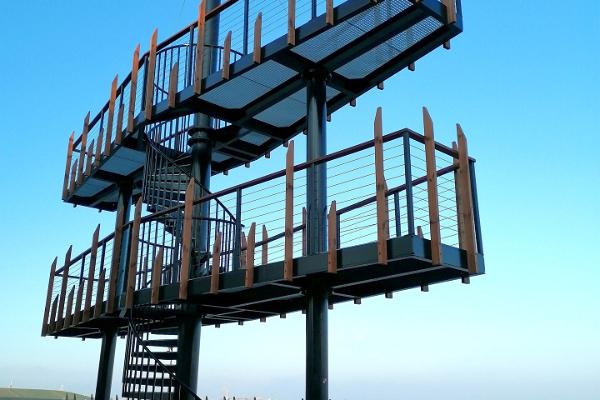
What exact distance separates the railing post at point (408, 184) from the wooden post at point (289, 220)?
1.91 metres

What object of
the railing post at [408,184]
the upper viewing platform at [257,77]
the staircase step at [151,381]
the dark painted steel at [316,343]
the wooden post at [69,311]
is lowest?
the staircase step at [151,381]

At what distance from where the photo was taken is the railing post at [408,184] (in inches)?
317

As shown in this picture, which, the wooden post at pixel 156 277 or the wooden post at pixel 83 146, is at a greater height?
the wooden post at pixel 83 146

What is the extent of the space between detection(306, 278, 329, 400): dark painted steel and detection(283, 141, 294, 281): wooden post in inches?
27.3

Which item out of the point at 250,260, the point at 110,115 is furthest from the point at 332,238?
the point at 110,115

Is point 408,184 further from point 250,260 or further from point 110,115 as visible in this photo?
point 110,115

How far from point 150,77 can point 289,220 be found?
6.34 m

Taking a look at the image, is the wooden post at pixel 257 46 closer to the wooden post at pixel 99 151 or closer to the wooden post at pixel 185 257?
the wooden post at pixel 185 257

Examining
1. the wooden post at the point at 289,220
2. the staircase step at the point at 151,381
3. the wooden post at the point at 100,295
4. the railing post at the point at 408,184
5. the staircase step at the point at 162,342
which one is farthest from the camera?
the wooden post at the point at 100,295

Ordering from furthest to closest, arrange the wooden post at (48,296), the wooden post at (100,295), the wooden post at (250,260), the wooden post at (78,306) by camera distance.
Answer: the wooden post at (48,296) → the wooden post at (78,306) → the wooden post at (100,295) → the wooden post at (250,260)

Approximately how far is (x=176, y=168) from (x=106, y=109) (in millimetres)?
4484

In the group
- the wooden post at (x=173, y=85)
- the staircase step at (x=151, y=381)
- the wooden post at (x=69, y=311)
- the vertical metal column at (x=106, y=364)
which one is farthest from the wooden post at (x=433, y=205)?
the vertical metal column at (x=106, y=364)

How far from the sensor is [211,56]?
14461 mm

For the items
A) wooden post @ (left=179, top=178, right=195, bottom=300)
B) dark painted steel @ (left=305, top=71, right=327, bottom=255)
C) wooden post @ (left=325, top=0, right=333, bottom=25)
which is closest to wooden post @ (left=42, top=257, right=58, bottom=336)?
wooden post @ (left=179, top=178, right=195, bottom=300)
